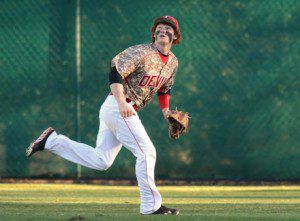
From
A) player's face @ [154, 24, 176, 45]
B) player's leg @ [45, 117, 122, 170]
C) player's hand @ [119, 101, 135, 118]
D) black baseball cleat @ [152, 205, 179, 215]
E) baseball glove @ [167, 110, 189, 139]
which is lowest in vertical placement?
black baseball cleat @ [152, 205, 179, 215]

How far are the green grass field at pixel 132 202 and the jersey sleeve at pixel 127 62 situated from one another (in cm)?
115

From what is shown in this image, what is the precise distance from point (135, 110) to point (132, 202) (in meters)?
1.69

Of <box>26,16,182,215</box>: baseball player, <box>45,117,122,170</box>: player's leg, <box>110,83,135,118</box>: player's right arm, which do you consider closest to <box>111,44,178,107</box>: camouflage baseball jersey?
<box>26,16,182,215</box>: baseball player

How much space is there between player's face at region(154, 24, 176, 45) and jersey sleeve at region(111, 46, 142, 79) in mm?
227

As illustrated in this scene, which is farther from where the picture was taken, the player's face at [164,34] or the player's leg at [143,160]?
the player's face at [164,34]

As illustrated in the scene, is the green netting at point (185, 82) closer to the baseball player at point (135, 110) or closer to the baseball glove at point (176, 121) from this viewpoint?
the baseball glove at point (176, 121)

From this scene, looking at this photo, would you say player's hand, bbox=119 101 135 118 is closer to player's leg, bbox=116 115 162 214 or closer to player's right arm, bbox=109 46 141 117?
player's right arm, bbox=109 46 141 117

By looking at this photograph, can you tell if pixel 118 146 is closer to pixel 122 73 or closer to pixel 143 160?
pixel 143 160

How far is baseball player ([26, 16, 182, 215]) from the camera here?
7.61m

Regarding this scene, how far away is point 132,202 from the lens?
944cm

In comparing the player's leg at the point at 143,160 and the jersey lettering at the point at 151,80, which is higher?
the jersey lettering at the point at 151,80

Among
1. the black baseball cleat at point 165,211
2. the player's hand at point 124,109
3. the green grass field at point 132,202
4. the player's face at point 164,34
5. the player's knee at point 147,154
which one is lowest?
the green grass field at point 132,202

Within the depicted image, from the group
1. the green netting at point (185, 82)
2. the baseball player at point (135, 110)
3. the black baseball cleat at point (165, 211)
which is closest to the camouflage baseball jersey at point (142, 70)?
the baseball player at point (135, 110)

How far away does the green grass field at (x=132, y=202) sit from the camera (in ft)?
25.0
